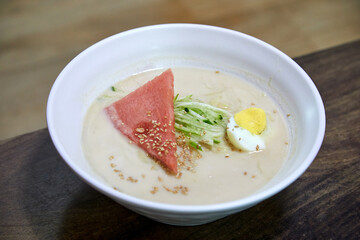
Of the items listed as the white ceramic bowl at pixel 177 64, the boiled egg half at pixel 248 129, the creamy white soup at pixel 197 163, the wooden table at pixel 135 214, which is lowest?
the wooden table at pixel 135 214

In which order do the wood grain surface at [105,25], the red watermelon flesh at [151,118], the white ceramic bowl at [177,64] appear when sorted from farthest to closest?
the wood grain surface at [105,25] → the red watermelon flesh at [151,118] → the white ceramic bowl at [177,64]

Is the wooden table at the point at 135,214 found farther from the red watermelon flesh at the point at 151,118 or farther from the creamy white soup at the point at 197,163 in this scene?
the red watermelon flesh at the point at 151,118

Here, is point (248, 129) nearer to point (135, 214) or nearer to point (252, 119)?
point (252, 119)

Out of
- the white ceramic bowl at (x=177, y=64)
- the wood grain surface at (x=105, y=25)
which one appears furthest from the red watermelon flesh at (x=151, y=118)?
the wood grain surface at (x=105, y=25)

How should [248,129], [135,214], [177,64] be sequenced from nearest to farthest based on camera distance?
[135,214] < [248,129] < [177,64]

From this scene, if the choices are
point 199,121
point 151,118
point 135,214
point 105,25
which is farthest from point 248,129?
point 105,25

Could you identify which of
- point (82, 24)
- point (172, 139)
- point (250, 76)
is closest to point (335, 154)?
point (250, 76)

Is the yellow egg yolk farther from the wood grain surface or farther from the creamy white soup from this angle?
the wood grain surface
